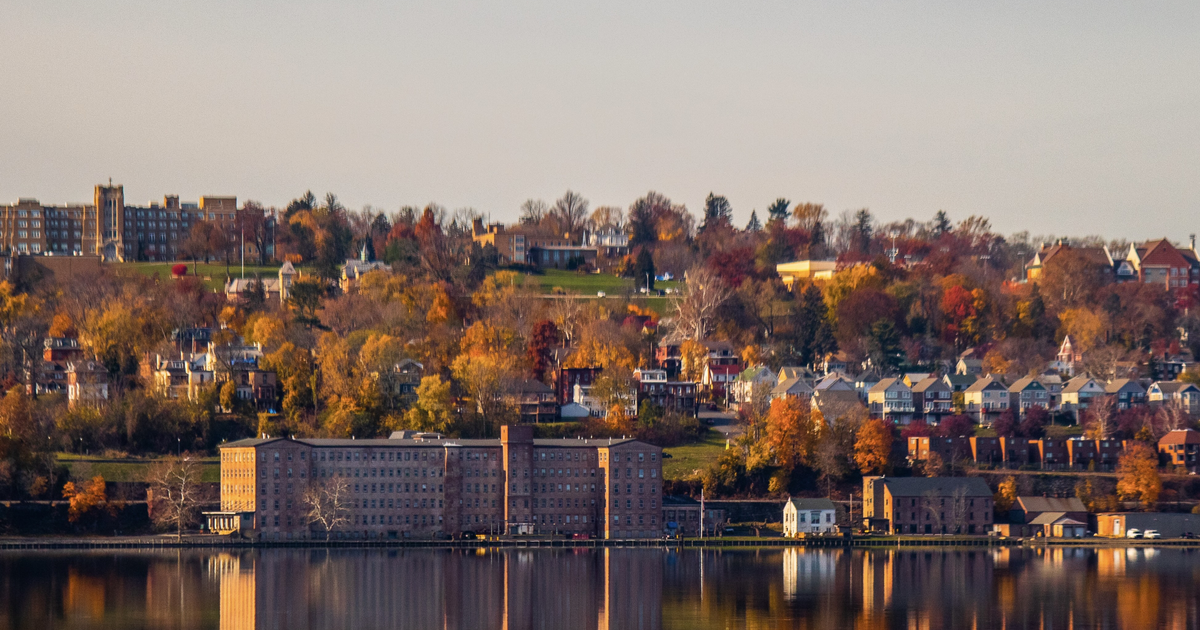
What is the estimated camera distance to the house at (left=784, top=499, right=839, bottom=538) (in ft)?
295

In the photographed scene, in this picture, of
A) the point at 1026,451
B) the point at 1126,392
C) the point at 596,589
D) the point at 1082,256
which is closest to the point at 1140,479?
the point at 1026,451

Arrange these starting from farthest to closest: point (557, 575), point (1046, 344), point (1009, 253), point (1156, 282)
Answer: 1. point (1009, 253)
2. point (1156, 282)
3. point (1046, 344)
4. point (557, 575)

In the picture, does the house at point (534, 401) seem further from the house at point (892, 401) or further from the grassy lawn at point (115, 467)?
the grassy lawn at point (115, 467)

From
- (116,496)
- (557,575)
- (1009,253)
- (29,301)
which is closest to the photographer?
(557,575)

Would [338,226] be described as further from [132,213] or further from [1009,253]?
[1009,253]

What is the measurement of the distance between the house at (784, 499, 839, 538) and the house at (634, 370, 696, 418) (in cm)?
1737

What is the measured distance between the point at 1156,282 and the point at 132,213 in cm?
8076

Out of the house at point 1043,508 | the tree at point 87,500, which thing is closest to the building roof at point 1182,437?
the house at point 1043,508

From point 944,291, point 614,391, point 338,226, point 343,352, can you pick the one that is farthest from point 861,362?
point 338,226

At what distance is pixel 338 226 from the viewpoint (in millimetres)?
150375

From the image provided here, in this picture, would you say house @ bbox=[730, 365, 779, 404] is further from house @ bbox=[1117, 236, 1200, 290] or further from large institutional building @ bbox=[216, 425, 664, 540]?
house @ bbox=[1117, 236, 1200, 290]

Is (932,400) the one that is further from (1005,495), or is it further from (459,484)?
(459,484)

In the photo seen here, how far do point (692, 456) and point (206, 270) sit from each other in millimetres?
58358

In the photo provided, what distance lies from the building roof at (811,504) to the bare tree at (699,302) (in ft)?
110
